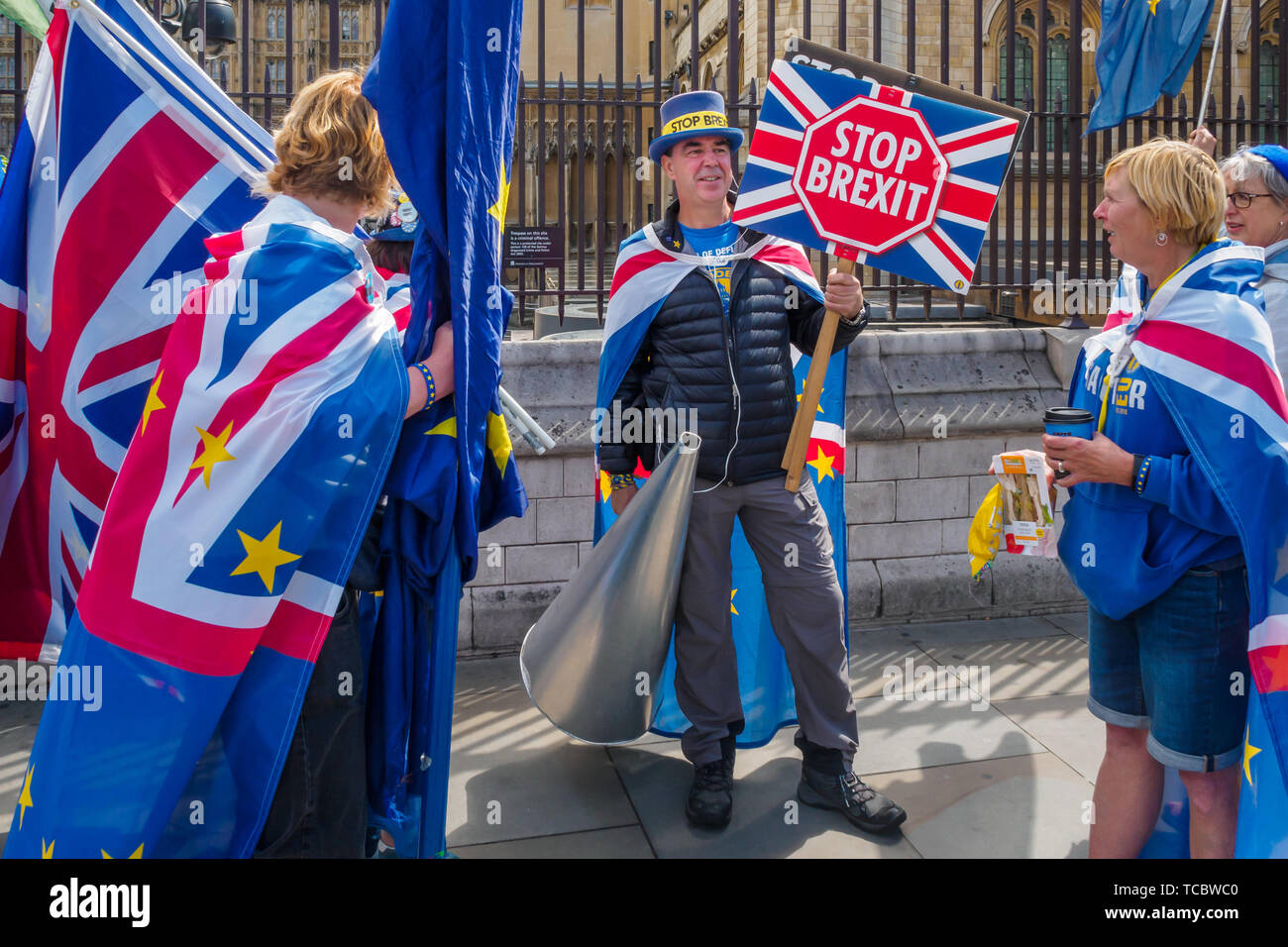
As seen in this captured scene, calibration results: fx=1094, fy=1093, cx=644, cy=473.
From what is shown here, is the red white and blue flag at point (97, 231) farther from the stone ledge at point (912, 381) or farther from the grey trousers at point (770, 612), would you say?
the stone ledge at point (912, 381)

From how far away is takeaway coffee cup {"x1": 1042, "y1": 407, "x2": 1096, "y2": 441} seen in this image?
2723 mm

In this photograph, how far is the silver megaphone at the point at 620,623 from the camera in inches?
138

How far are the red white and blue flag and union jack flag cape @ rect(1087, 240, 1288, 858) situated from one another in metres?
2.62

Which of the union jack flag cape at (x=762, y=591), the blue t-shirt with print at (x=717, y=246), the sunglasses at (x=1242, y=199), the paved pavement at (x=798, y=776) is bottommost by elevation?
the paved pavement at (x=798, y=776)

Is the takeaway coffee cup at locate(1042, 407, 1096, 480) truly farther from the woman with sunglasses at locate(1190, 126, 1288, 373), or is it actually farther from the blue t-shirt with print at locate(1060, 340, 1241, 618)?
the woman with sunglasses at locate(1190, 126, 1288, 373)

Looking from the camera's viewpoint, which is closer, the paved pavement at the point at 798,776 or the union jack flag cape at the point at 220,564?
the union jack flag cape at the point at 220,564

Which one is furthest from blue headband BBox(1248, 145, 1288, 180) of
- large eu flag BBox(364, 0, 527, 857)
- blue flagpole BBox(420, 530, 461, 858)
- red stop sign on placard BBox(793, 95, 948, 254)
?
blue flagpole BBox(420, 530, 461, 858)

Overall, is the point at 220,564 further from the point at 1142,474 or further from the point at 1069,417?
the point at 1142,474

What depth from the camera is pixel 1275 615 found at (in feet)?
8.25

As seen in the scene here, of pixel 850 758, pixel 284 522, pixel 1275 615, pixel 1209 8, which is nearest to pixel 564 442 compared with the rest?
pixel 850 758

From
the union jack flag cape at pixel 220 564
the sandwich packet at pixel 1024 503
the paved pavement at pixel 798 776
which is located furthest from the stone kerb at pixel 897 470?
the union jack flag cape at pixel 220 564

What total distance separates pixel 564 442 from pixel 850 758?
7.12ft

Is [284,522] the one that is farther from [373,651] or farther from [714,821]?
[714,821]

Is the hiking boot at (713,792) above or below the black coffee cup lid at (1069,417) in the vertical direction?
below
